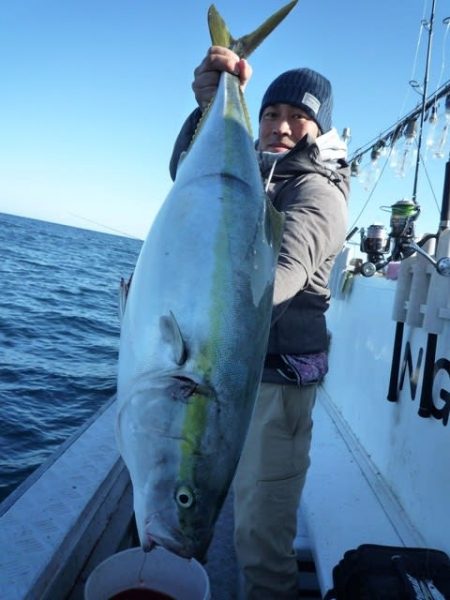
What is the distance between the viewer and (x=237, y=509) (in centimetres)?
231

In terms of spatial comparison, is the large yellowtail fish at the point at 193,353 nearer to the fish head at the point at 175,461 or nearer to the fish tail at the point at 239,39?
the fish head at the point at 175,461

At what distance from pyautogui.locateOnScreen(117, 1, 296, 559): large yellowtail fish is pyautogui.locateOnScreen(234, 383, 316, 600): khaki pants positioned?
93 centimetres

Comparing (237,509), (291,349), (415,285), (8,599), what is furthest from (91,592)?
(415,285)

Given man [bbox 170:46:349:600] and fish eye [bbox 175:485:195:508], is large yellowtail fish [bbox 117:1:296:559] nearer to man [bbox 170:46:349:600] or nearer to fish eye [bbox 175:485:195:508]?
fish eye [bbox 175:485:195:508]

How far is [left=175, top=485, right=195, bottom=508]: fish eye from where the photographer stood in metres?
1.21

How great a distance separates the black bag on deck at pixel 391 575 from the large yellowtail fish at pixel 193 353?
3.13ft

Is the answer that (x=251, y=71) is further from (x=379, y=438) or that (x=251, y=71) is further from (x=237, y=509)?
(x=379, y=438)

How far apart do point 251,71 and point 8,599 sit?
83.7 inches

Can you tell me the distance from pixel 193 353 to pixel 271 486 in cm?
121

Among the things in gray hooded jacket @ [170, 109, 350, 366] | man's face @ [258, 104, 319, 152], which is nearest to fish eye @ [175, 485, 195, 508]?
gray hooded jacket @ [170, 109, 350, 366]

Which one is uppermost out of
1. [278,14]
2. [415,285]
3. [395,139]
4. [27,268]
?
[395,139]

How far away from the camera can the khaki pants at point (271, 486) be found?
2.21 meters

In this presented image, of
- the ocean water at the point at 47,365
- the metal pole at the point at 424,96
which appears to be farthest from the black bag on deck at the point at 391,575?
the ocean water at the point at 47,365

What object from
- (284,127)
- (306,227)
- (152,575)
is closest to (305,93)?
(284,127)
